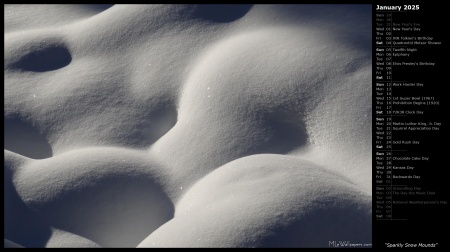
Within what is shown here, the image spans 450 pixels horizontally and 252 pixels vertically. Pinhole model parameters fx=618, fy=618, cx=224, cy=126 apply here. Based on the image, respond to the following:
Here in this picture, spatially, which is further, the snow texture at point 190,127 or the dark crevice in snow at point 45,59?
the dark crevice in snow at point 45,59

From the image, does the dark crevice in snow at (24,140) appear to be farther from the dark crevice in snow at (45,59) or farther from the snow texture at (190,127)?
the dark crevice in snow at (45,59)

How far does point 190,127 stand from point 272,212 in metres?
0.50

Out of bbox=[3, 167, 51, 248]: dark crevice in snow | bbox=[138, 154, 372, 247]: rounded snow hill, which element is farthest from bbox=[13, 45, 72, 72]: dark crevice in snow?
Answer: bbox=[138, 154, 372, 247]: rounded snow hill

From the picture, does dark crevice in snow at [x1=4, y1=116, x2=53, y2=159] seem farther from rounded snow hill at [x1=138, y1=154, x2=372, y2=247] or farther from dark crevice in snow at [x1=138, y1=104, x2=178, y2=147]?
rounded snow hill at [x1=138, y1=154, x2=372, y2=247]

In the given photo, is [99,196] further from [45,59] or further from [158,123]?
[45,59]

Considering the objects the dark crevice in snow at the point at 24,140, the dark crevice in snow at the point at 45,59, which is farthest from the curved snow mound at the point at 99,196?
the dark crevice in snow at the point at 45,59

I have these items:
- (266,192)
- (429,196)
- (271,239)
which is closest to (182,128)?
(266,192)

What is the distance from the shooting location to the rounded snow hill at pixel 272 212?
1.58m

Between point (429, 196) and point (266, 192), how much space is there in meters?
0.48

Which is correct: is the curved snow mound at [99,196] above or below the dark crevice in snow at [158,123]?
below

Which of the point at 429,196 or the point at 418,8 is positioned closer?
the point at 429,196

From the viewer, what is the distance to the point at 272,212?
5.27 ft

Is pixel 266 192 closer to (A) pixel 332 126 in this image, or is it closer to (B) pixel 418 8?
(A) pixel 332 126

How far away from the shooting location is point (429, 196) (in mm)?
1774
